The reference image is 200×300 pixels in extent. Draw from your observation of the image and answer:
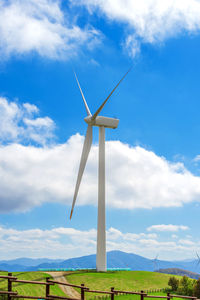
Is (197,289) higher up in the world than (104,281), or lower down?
lower down

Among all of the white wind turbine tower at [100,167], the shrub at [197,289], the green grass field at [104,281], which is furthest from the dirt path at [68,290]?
the shrub at [197,289]

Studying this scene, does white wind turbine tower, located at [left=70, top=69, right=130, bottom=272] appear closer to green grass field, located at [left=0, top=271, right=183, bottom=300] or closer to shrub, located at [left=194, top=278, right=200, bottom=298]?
green grass field, located at [left=0, top=271, right=183, bottom=300]

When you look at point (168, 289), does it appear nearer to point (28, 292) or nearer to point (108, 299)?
point (108, 299)

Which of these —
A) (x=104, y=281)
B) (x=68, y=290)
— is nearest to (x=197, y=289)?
(x=104, y=281)

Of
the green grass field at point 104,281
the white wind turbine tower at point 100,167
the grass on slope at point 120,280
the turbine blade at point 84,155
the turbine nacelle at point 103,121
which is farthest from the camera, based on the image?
the turbine nacelle at point 103,121

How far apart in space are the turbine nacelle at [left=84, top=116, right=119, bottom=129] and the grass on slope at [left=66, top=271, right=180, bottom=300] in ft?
68.3

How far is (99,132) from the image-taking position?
52.4m

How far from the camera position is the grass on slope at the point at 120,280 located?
135 ft

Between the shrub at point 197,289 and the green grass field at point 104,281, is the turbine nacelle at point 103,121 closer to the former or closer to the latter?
the green grass field at point 104,281

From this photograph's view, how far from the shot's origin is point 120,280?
143ft

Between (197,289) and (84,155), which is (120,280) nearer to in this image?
(197,289)

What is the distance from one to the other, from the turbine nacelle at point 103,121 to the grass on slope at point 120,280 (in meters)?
20.8

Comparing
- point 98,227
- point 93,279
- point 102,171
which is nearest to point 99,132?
point 102,171

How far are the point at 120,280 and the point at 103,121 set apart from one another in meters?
22.3
